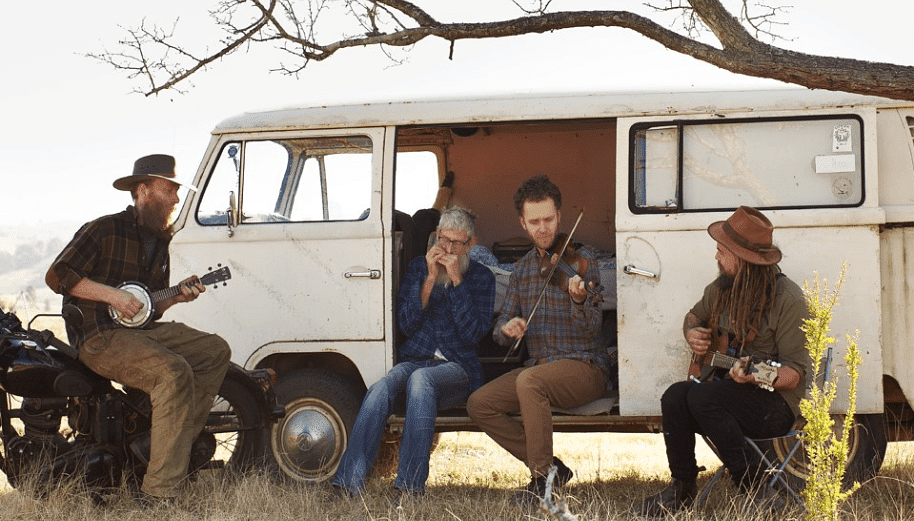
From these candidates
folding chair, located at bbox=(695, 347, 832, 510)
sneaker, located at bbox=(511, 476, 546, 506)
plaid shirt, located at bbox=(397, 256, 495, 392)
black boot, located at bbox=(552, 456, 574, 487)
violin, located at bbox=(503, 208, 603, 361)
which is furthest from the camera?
plaid shirt, located at bbox=(397, 256, 495, 392)

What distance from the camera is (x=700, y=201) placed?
5.74 metres

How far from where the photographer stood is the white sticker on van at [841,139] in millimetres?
5633

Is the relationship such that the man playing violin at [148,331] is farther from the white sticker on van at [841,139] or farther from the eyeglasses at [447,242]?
the white sticker on van at [841,139]

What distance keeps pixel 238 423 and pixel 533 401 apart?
1640 mm

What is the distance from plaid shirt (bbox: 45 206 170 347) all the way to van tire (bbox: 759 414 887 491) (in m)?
3.45

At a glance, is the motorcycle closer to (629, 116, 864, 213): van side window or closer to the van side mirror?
the van side mirror

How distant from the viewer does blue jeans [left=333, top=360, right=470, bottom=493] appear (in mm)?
5668

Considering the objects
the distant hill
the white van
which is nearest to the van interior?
the white van

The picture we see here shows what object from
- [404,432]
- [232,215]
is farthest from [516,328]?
[232,215]

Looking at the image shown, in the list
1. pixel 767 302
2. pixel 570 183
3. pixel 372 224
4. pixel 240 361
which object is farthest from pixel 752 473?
pixel 570 183

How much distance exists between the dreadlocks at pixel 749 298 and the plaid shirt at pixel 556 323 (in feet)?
2.68

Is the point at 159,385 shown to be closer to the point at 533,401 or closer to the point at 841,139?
the point at 533,401

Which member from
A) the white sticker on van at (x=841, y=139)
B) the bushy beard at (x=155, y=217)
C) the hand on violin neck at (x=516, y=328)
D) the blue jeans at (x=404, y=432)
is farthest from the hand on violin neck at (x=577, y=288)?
the bushy beard at (x=155, y=217)

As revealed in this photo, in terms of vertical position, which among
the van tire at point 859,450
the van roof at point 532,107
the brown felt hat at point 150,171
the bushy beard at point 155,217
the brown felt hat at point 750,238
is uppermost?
the van roof at point 532,107
